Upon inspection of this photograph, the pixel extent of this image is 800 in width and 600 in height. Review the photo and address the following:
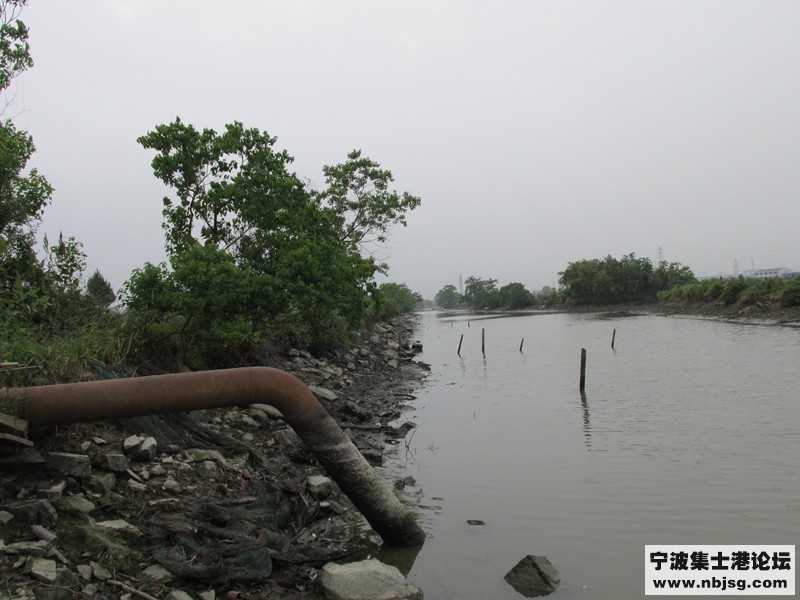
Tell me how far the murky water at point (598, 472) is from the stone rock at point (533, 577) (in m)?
0.10

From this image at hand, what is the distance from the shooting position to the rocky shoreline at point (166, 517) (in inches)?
170

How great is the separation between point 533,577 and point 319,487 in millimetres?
3138

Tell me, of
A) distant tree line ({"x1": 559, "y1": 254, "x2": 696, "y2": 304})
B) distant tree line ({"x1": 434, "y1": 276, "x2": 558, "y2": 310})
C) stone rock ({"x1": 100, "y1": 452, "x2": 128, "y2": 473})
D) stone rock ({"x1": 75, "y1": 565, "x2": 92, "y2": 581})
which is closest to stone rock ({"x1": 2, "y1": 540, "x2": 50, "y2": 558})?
stone rock ({"x1": 75, "y1": 565, "x2": 92, "y2": 581})

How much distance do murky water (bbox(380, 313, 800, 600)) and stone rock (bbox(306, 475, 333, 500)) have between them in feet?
4.71

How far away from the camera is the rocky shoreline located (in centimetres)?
432

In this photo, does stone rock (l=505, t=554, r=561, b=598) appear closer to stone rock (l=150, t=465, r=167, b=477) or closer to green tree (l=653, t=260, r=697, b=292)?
stone rock (l=150, t=465, r=167, b=477)

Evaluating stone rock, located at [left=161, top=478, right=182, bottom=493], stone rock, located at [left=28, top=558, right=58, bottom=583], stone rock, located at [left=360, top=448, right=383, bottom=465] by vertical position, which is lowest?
stone rock, located at [left=360, top=448, right=383, bottom=465]

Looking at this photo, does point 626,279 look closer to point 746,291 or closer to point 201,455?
point 746,291

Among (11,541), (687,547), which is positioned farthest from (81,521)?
(687,547)

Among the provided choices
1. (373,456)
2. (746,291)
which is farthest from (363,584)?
(746,291)

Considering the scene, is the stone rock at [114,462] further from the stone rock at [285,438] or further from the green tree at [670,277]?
the green tree at [670,277]

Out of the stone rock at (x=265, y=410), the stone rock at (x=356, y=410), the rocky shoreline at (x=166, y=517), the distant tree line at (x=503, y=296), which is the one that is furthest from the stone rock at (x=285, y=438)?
the distant tree line at (x=503, y=296)

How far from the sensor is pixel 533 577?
5.38 m

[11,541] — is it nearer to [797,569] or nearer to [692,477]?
[797,569]
